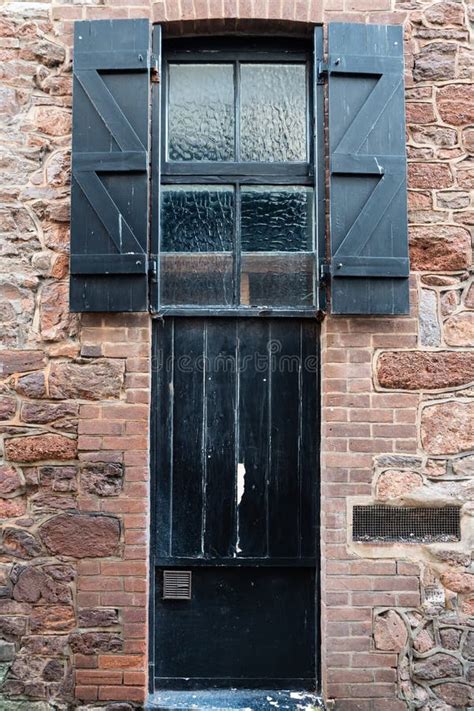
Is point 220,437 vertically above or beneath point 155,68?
beneath

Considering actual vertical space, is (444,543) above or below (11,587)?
above

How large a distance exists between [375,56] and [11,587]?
356 centimetres

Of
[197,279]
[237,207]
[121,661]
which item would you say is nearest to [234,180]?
[237,207]

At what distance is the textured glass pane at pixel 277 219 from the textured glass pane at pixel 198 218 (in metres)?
0.11

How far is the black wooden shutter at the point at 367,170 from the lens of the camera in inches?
152

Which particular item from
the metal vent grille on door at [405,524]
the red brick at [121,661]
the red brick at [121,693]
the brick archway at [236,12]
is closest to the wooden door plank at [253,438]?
the metal vent grille on door at [405,524]

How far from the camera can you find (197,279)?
4.07 meters

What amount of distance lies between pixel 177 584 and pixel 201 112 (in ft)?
8.99

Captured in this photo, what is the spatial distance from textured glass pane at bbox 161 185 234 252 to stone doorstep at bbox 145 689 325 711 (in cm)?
251

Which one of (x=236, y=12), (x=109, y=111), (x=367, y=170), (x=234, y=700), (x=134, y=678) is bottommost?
(x=234, y=700)

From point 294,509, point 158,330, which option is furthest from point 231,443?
point 158,330

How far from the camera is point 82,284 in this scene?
3850 millimetres

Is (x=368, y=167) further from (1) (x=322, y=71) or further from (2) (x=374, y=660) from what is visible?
(2) (x=374, y=660)

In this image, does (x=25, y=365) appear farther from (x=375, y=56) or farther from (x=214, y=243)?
(x=375, y=56)
